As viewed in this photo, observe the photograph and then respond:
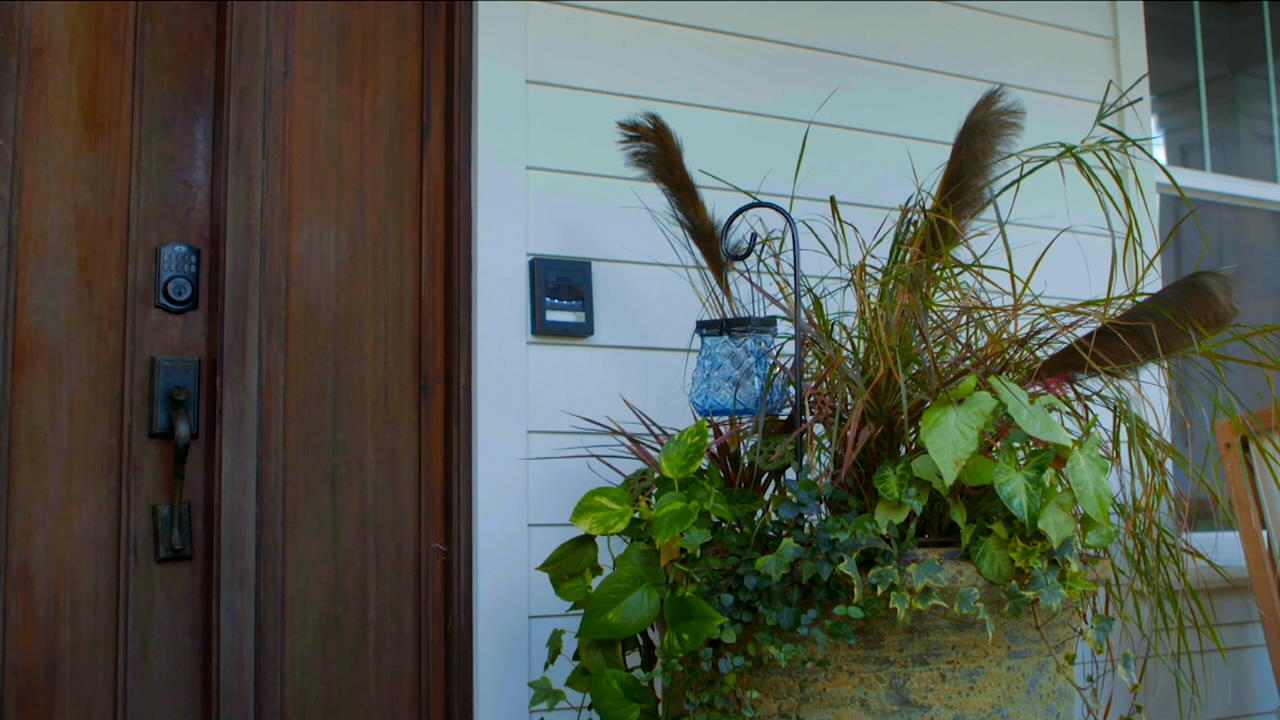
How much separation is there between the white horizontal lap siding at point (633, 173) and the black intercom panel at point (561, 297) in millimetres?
23

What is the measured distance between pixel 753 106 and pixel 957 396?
1.10 m

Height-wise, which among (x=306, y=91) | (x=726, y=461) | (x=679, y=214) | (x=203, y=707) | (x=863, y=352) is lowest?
(x=203, y=707)

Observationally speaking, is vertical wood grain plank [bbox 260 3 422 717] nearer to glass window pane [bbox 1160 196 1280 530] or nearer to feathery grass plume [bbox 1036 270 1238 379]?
feathery grass plume [bbox 1036 270 1238 379]

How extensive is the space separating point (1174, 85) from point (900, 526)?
2.01 m

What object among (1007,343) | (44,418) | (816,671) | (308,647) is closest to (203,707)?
(308,647)

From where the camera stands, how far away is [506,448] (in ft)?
6.56

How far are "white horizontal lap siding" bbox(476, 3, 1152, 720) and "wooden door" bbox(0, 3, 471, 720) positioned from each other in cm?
7

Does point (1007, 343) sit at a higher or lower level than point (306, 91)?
lower

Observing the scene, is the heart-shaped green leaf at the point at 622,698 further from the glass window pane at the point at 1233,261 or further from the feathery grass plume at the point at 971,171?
the glass window pane at the point at 1233,261

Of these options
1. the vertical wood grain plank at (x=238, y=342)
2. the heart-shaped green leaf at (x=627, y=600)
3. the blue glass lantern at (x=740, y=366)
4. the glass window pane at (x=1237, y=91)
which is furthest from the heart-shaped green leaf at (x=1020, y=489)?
the glass window pane at (x=1237, y=91)

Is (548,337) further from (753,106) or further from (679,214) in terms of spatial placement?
(753,106)

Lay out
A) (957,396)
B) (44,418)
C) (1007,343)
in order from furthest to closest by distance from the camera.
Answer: (44,418)
(1007,343)
(957,396)

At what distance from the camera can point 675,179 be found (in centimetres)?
178

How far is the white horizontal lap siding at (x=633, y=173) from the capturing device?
200cm
